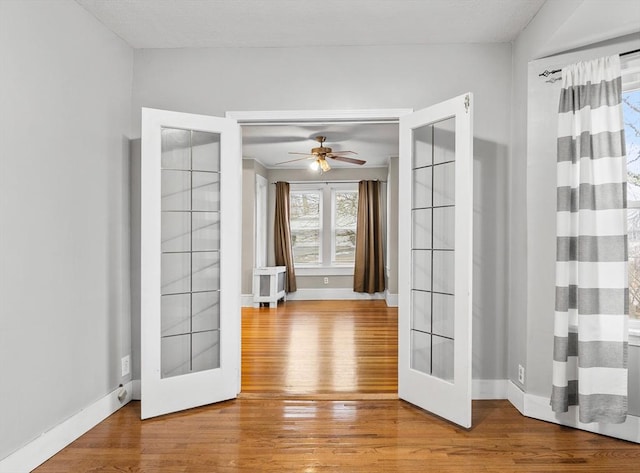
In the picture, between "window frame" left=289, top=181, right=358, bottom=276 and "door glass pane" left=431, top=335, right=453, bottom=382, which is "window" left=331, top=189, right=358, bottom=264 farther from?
"door glass pane" left=431, top=335, right=453, bottom=382

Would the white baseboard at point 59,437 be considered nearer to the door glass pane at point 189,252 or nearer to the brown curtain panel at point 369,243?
the door glass pane at point 189,252

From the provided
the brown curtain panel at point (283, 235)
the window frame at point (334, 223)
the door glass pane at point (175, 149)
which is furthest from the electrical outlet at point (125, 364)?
the window frame at point (334, 223)

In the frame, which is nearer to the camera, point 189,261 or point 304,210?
point 189,261

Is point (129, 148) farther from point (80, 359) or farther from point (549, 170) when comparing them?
point (549, 170)

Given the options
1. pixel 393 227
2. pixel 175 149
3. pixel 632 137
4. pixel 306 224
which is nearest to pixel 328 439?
pixel 175 149

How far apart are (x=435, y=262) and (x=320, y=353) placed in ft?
6.83

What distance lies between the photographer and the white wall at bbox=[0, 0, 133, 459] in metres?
2.37

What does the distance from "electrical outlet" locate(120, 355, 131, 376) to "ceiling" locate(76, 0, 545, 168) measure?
2.38 meters

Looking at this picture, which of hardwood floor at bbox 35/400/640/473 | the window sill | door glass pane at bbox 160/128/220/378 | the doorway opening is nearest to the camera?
hardwood floor at bbox 35/400/640/473

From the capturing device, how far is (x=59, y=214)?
2.74 meters

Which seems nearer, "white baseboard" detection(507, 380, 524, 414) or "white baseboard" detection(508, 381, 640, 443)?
"white baseboard" detection(508, 381, 640, 443)

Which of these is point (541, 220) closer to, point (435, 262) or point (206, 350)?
point (435, 262)

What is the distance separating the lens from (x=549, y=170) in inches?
127

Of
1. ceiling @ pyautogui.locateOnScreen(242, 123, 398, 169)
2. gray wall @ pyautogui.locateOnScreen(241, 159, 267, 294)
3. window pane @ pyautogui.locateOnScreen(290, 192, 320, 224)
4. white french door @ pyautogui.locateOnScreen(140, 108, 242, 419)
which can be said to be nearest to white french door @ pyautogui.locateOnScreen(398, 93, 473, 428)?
white french door @ pyautogui.locateOnScreen(140, 108, 242, 419)
